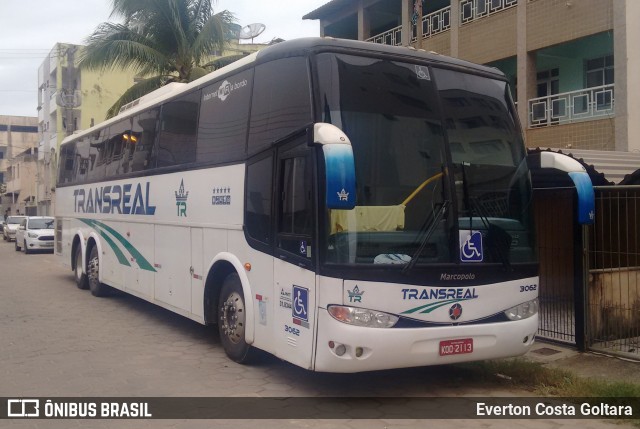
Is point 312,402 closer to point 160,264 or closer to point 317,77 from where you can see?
point 317,77

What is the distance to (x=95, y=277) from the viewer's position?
45.0ft

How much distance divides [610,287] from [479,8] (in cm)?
1355

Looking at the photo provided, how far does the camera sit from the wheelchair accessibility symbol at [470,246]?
20.7 ft

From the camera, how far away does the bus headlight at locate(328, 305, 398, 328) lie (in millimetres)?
5875

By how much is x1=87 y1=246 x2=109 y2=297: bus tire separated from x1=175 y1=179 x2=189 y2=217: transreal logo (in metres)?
4.91

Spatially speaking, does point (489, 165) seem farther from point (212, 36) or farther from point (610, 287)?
point (212, 36)

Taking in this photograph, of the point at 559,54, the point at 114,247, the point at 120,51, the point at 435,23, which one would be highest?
the point at 435,23

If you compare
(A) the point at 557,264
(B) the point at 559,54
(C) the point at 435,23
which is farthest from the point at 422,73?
(C) the point at 435,23

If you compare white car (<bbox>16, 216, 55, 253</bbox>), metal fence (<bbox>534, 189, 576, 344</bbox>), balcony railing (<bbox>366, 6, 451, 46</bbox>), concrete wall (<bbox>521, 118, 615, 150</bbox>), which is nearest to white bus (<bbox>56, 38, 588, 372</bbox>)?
metal fence (<bbox>534, 189, 576, 344</bbox>)

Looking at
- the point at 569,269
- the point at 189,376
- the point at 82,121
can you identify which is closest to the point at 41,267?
the point at 189,376

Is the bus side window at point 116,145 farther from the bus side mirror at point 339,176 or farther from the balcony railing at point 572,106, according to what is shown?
the balcony railing at point 572,106

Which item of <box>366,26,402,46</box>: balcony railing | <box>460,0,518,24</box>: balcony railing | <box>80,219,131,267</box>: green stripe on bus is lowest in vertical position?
<box>80,219,131,267</box>: green stripe on bus

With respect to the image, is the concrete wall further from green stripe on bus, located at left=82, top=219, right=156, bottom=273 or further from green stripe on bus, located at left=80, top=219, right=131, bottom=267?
green stripe on bus, located at left=80, top=219, right=131, bottom=267

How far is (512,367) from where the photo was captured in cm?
739
